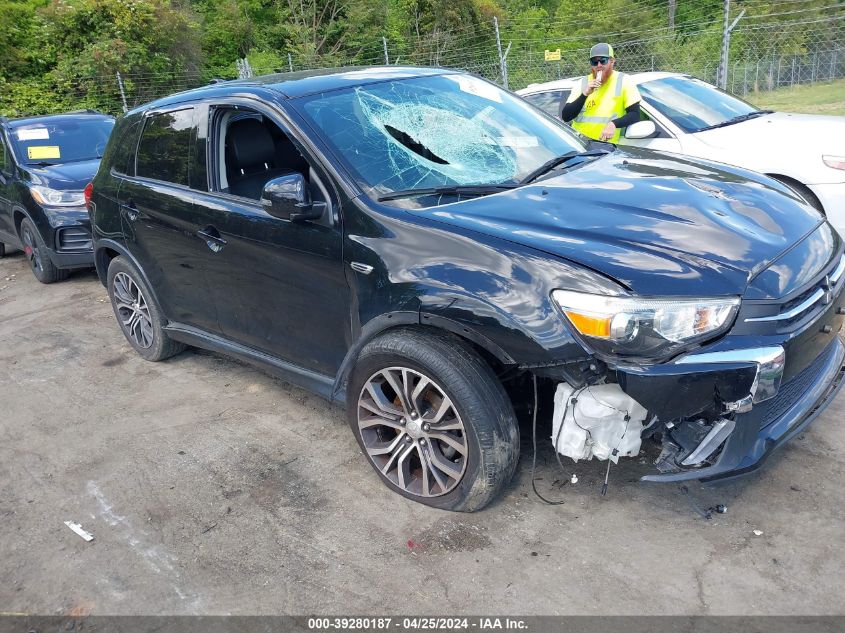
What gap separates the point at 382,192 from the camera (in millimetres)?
3400

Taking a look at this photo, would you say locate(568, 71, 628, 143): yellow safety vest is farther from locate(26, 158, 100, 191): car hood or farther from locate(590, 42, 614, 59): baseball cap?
locate(26, 158, 100, 191): car hood

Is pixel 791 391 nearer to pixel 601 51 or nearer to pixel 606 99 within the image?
pixel 606 99

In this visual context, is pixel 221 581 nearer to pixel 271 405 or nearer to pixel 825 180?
pixel 271 405

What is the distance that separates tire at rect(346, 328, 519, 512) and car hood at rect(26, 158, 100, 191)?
5784mm

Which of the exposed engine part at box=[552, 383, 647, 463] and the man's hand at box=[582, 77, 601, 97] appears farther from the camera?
the man's hand at box=[582, 77, 601, 97]

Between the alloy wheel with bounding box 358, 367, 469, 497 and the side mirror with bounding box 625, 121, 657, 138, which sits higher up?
the side mirror with bounding box 625, 121, 657, 138

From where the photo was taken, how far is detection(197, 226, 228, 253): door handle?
405cm

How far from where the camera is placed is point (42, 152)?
848 centimetres

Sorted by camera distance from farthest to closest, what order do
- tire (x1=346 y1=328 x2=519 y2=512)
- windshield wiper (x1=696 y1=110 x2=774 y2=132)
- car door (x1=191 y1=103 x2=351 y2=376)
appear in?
windshield wiper (x1=696 y1=110 x2=774 y2=132) < car door (x1=191 y1=103 x2=351 y2=376) < tire (x1=346 y1=328 x2=519 y2=512)

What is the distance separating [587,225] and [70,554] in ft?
8.59

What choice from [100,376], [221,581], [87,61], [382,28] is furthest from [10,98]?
[221,581]

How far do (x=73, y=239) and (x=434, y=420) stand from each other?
236 inches

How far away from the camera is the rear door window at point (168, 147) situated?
431cm

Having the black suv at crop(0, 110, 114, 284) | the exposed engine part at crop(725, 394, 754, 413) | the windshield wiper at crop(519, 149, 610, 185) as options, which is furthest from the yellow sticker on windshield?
the exposed engine part at crop(725, 394, 754, 413)
